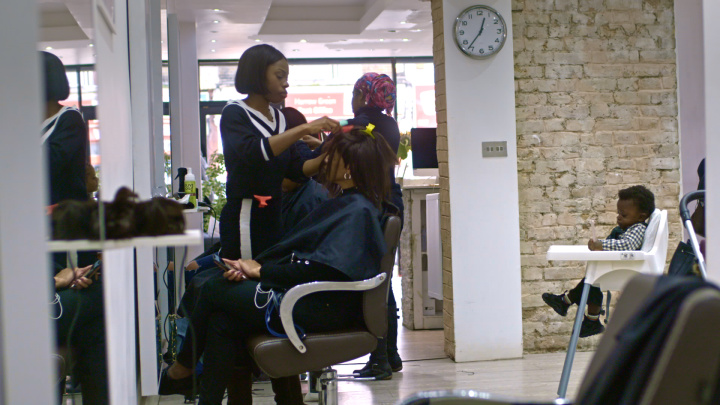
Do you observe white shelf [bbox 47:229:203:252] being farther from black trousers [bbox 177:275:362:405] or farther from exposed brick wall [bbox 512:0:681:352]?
exposed brick wall [bbox 512:0:681:352]

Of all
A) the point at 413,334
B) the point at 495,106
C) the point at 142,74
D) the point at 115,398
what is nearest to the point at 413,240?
the point at 413,334

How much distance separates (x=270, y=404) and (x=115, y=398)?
166cm

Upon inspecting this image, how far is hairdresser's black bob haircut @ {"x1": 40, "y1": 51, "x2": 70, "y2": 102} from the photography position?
125cm

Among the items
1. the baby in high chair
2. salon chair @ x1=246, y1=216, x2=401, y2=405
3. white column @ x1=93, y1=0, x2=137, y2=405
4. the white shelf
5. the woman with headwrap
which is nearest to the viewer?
the white shelf

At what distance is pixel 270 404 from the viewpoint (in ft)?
11.9

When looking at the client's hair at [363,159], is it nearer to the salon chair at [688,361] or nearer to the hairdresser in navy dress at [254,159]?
the hairdresser in navy dress at [254,159]

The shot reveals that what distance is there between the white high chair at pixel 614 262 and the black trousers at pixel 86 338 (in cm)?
203

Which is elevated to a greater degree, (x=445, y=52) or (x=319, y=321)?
(x=445, y=52)

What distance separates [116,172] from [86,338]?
0.57 metres

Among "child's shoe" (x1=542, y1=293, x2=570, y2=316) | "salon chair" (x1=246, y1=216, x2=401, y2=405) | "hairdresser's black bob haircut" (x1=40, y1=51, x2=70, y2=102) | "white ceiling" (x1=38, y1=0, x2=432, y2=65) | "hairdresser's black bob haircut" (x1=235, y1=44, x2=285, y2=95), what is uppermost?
"white ceiling" (x1=38, y1=0, x2=432, y2=65)

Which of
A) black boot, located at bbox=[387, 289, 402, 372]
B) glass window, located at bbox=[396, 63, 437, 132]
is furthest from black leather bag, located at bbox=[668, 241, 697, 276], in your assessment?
glass window, located at bbox=[396, 63, 437, 132]

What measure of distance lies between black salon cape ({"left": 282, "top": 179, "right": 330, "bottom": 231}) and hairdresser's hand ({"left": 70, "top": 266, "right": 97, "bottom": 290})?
206 centimetres

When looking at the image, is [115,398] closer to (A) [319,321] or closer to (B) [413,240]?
(A) [319,321]

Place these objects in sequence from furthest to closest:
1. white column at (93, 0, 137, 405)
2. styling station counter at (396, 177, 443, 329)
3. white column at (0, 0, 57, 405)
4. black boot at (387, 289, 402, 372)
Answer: styling station counter at (396, 177, 443, 329) < black boot at (387, 289, 402, 372) < white column at (93, 0, 137, 405) < white column at (0, 0, 57, 405)
